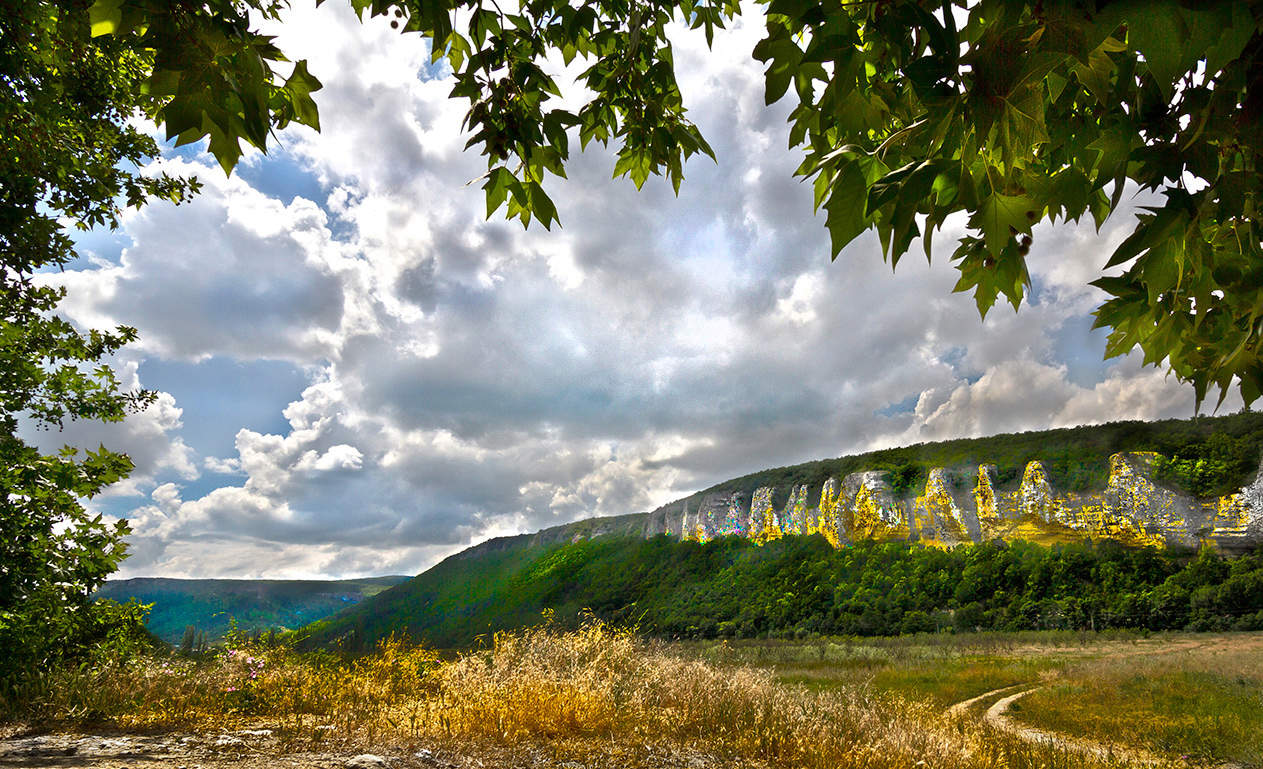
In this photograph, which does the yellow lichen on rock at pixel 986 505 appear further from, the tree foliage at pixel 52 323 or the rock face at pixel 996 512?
the tree foliage at pixel 52 323

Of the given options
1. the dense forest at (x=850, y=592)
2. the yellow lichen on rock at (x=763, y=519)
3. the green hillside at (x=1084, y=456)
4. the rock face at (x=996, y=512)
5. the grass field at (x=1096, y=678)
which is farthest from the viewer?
the yellow lichen on rock at (x=763, y=519)

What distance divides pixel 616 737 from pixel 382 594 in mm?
96758

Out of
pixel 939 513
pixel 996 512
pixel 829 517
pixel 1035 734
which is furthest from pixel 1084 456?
pixel 1035 734

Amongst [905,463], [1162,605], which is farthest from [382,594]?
[1162,605]

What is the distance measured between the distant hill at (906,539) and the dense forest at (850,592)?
0.21m

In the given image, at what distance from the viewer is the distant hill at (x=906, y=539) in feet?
142

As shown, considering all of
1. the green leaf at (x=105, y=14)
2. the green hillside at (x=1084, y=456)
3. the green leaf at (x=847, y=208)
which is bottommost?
the green leaf at (x=847, y=208)

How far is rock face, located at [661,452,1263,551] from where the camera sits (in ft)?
144

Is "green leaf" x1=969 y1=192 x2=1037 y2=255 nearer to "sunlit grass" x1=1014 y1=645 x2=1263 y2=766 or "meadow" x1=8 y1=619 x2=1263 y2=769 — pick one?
"meadow" x1=8 y1=619 x2=1263 y2=769

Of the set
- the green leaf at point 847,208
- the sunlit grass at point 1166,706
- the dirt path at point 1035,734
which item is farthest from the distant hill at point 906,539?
the green leaf at point 847,208

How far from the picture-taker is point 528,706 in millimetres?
5328

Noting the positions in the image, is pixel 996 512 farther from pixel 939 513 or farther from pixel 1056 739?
pixel 1056 739

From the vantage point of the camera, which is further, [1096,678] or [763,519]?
[763,519]

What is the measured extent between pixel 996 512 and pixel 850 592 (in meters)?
16.4
